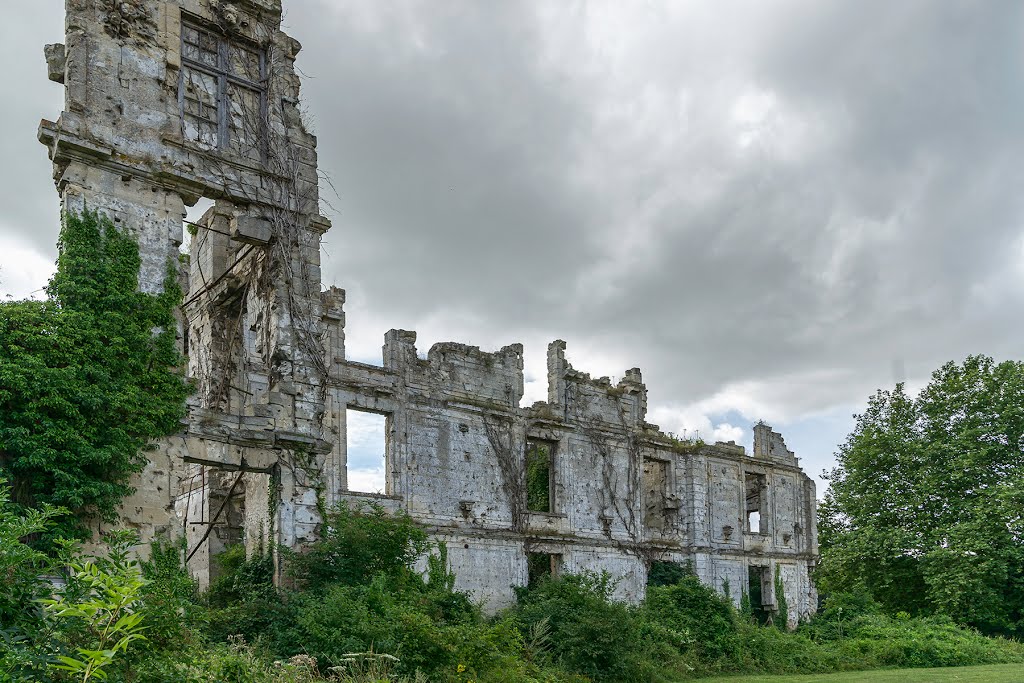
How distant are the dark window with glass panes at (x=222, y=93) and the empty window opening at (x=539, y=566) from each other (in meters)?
11.7

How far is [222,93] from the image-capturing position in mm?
14961

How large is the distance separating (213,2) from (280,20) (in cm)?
125

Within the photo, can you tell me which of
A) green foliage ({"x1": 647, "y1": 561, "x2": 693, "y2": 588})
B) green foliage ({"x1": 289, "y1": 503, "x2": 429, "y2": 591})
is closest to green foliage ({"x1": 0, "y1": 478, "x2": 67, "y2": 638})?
green foliage ({"x1": 289, "y1": 503, "x2": 429, "y2": 591})

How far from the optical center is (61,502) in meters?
11.1

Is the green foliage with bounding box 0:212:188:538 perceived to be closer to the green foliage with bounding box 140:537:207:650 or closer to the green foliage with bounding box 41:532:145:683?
the green foliage with bounding box 140:537:207:650

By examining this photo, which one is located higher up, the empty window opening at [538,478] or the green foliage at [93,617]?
the empty window opening at [538,478]

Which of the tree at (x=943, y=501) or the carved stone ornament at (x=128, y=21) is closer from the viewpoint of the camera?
the carved stone ornament at (x=128, y=21)

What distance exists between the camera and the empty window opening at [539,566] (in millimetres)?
21531

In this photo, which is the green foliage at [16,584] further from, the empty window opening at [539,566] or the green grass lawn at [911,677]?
the empty window opening at [539,566]

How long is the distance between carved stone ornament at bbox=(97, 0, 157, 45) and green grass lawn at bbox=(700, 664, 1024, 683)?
15173 mm

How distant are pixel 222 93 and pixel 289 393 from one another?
5100 mm

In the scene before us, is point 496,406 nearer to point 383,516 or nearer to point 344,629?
point 383,516

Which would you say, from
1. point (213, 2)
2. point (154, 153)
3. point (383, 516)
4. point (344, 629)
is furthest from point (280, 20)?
point (344, 629)

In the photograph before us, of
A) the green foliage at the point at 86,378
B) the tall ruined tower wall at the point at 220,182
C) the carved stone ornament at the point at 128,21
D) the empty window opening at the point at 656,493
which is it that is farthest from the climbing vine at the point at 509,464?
the carved stone ornament at the point at 128,21
